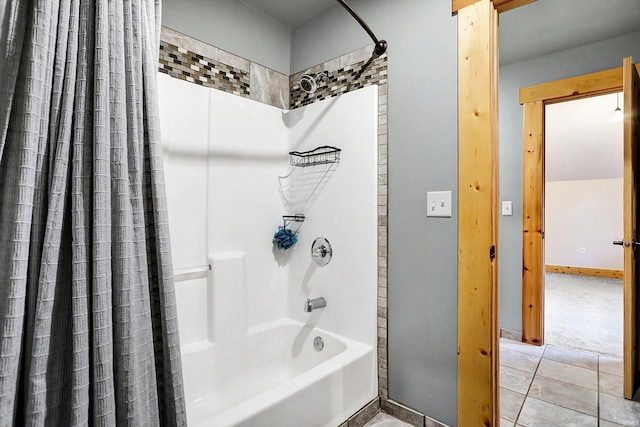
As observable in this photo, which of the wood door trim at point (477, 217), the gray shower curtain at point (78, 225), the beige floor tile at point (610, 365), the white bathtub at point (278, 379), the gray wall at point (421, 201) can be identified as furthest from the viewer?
the beige floor tile at point (610, 365)

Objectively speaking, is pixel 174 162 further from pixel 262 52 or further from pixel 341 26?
pixel 341 26

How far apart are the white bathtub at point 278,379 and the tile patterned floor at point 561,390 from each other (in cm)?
92

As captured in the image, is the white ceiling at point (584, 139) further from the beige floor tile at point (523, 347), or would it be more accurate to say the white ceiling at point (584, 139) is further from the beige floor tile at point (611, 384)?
the beige floor tile at point (611, 384)

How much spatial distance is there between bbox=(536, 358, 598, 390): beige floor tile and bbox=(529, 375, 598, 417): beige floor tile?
0.06 m

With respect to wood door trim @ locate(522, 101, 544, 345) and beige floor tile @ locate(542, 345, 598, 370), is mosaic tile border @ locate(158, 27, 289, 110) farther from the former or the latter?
beige floor tile @ locate(542, 345, 598, 370)

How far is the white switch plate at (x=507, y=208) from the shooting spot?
293 cm

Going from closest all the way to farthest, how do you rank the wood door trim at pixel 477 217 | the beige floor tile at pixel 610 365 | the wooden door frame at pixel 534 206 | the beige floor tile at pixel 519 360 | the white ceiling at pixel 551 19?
the wood door trim at pixel 477 217
the white ceiling at pixel 551 19
the beige floor tile at pixel 610 365
the beige floor tile at pixel 519 360
the wooden door frame at pixel 534 206

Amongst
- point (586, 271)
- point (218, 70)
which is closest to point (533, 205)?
point (218, 70)

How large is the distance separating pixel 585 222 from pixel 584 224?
36 mm

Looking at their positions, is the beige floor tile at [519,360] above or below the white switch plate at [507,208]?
below

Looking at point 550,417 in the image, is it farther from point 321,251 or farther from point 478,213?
point 321,251

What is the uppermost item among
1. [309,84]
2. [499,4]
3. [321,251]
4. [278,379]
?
[499,4]

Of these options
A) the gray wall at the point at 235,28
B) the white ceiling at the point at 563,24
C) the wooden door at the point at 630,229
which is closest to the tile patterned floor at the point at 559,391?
the wooden door at the point at 630,229

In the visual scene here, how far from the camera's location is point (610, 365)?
7.83 feet
